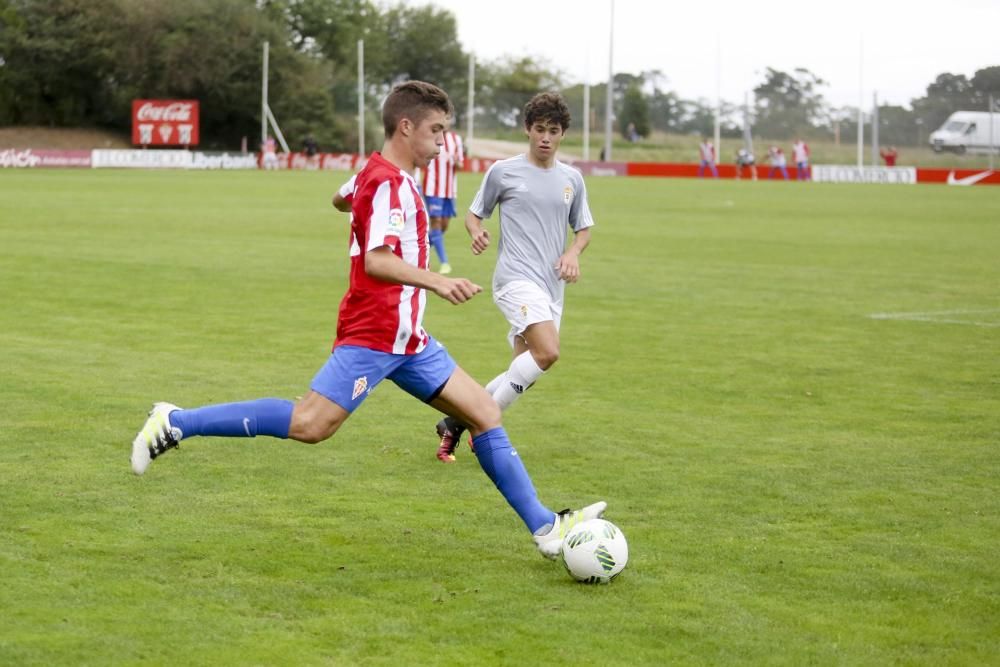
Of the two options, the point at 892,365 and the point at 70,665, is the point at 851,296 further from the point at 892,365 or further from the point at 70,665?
the point at 70,665

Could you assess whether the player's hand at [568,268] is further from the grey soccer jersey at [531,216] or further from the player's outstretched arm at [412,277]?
the player's outstretched arm at [412,277]

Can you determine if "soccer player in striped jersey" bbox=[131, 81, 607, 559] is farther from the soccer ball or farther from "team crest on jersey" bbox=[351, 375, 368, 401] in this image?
the soccer ball

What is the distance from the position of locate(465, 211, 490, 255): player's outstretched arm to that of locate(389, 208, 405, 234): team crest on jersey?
6.70ft

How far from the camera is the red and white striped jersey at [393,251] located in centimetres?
551

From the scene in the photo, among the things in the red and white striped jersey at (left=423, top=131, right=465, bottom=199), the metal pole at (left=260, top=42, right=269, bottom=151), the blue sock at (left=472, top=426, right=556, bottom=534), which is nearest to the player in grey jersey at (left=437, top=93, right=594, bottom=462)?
the blue sock at (left=472, top=426, right=556, bottom=534)

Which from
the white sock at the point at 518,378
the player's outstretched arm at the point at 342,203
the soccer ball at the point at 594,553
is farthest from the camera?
the white sock at the point at 518,378

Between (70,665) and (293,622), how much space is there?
0.80m

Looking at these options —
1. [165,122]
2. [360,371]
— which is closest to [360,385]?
[360,371]

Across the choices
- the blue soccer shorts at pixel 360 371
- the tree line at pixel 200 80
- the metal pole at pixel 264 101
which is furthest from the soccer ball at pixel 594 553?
the tree line at pixel 200 80

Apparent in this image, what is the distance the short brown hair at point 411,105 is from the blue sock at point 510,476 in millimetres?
1313

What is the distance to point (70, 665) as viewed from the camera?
4473 mm

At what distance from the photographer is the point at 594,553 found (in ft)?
17.9

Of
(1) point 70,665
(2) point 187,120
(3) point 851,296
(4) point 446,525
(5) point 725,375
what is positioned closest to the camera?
(1) point 70,665

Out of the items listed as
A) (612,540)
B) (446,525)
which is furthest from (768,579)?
(446,525)
